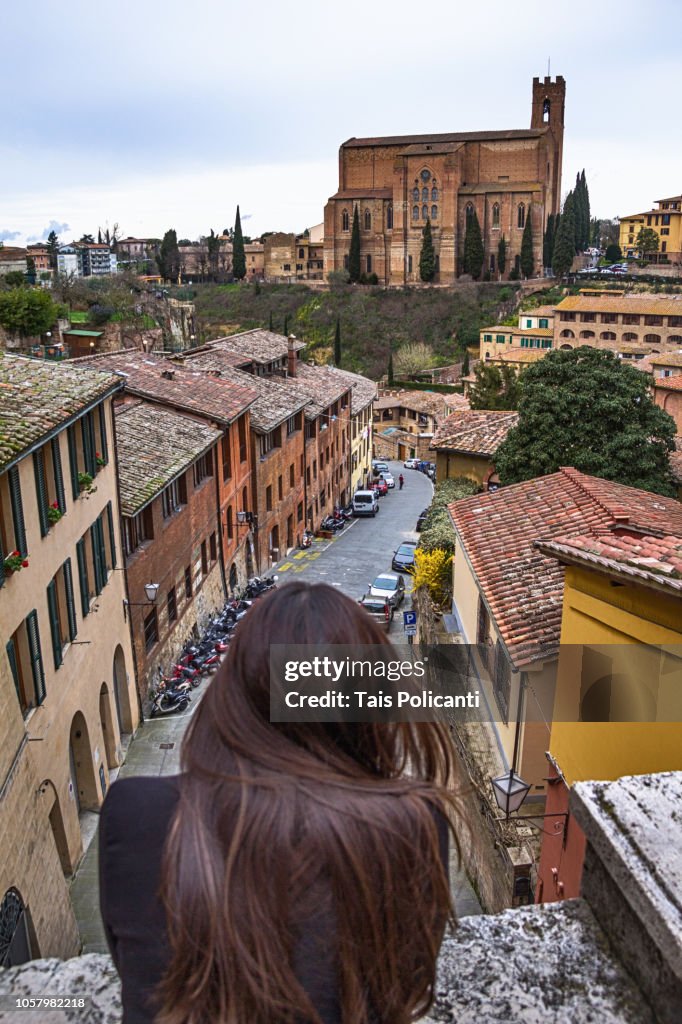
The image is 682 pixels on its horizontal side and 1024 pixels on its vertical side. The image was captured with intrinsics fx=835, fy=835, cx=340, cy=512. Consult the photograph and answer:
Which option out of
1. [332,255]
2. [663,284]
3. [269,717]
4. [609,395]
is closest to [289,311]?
[332,255]

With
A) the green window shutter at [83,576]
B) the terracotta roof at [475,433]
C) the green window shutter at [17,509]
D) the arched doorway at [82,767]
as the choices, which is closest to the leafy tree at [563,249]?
the terracotta roof at [475,433]

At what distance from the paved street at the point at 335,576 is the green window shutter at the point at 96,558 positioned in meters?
2.85

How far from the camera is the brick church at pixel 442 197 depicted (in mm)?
88562

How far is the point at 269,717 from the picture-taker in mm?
1935

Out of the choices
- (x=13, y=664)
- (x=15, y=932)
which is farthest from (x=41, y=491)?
(x=15, y=932)

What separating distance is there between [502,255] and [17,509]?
8437 cm

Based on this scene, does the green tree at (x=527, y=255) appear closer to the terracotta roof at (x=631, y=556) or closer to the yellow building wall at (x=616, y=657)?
the terracotta roof at (x=631, y=556)

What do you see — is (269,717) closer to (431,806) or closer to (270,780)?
(270,780)

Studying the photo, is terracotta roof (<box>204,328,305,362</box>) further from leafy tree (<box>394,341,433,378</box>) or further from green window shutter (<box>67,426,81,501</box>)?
leafy tree (<box>394,341,433,378</box>)

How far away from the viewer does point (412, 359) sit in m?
76.2

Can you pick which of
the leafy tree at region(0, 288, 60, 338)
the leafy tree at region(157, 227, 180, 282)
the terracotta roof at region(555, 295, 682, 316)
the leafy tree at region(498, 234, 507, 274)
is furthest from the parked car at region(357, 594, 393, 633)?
the leafy tree at region(157, 227, 180, 282)

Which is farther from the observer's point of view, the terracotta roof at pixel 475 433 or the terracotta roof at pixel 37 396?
the terracotta roof at pixel 475 433

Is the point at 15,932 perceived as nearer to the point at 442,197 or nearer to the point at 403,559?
the point at 403,559

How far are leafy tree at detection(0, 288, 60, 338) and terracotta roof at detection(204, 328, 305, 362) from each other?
9.18 meters
